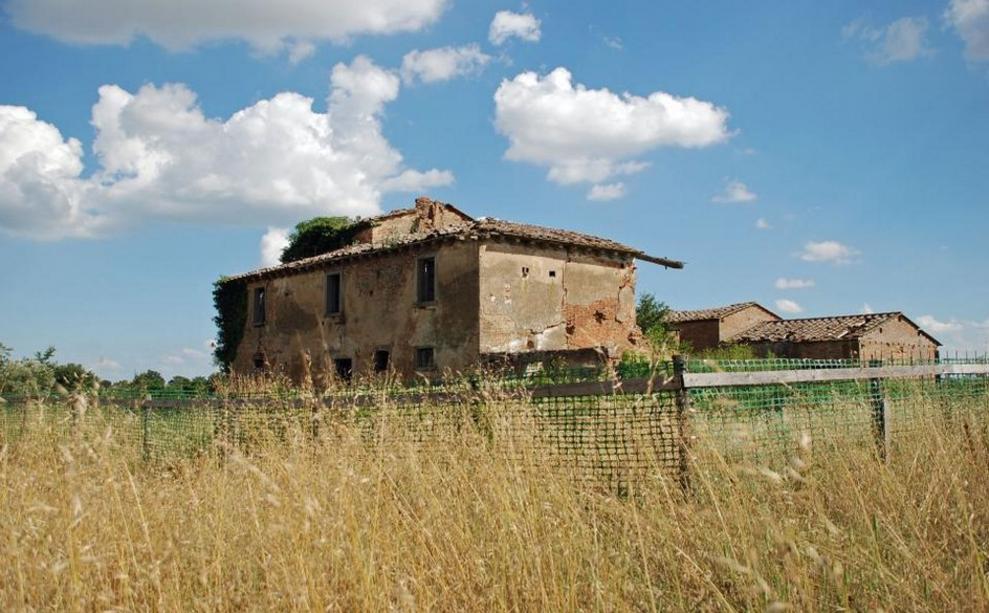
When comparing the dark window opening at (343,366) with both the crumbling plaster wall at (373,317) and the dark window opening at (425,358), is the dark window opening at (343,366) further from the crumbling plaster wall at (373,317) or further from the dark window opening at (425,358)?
the dark window opening at (425,358)

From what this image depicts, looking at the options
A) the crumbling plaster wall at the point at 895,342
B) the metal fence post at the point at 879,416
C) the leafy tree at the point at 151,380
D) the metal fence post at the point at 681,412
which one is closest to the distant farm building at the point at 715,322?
the crumbling plaster wall at the point at 895,342

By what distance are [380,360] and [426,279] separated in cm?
280

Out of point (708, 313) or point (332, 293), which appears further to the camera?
point (708, 313)

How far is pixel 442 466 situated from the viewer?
16.5 feet

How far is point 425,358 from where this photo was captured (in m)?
19.5

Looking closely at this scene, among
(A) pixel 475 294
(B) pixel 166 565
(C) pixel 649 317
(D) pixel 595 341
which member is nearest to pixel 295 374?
(A) pixel 475 294

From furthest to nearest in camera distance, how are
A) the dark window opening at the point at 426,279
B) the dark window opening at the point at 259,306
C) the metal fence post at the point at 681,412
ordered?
the dark window opening at the point at 259,306, the dark window opening at the point at 426,279, the metal fence post at the point at 681,412

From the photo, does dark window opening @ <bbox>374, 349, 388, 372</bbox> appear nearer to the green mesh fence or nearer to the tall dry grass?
the green mesh fence

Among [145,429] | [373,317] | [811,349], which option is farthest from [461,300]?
[811,349]

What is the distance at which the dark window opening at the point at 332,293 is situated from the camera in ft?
73.4

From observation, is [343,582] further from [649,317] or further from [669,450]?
[649,317]

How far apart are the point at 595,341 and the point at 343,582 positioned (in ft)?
58.2

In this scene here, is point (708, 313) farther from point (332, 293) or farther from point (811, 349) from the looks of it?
point (332, 293)

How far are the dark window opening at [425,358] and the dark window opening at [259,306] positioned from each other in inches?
315
